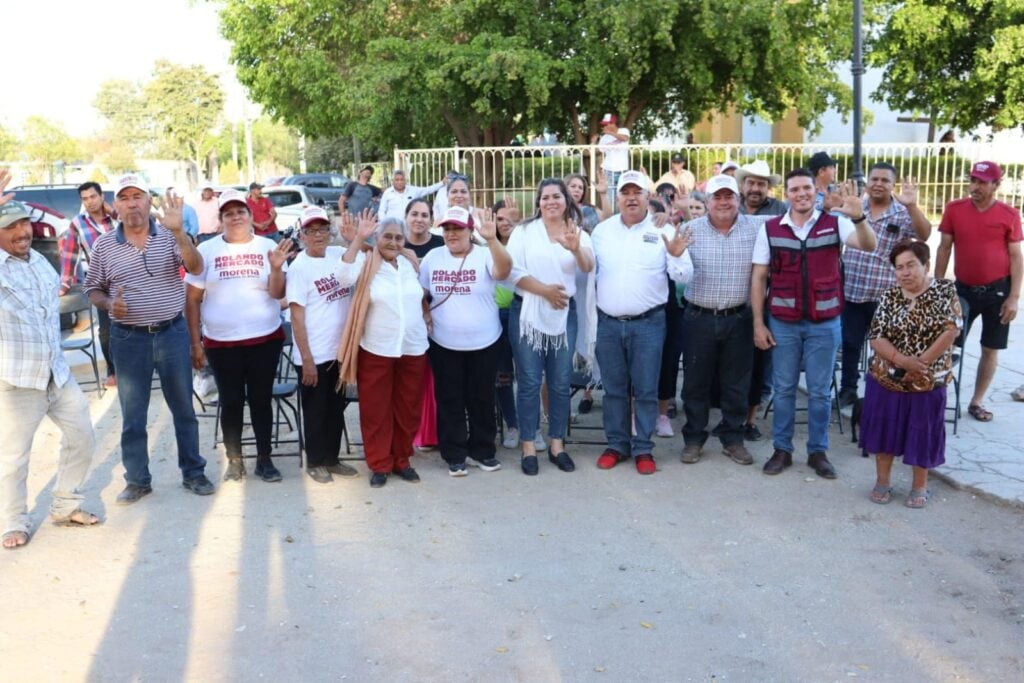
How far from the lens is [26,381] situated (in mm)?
5039

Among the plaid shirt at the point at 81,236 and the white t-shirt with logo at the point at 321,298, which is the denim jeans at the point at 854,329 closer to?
the white t-shirt with logo at the point at 321,298

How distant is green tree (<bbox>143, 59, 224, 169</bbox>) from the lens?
73875mm

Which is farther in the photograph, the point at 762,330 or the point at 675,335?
the point at 675,335

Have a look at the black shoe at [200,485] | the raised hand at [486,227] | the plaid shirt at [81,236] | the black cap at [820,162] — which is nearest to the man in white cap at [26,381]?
the black shoe at [200,485]

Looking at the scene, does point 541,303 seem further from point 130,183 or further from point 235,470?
point 130,183

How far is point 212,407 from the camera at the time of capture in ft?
27.7

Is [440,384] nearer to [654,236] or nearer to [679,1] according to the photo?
[654,236]

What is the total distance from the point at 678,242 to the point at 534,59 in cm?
1333

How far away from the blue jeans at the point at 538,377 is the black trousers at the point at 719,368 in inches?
31.4

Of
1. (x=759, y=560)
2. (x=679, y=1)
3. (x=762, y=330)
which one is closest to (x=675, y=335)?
(x=762, y=330)

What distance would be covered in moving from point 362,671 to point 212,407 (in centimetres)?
498

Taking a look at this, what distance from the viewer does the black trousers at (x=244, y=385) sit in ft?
19.9

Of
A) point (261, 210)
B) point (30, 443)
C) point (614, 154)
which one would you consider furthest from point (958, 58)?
point (30, 443)

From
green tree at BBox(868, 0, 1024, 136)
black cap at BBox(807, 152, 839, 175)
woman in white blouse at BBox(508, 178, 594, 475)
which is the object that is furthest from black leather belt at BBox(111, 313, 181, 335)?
green tree at BBox(868, 0, 1024, 136)
